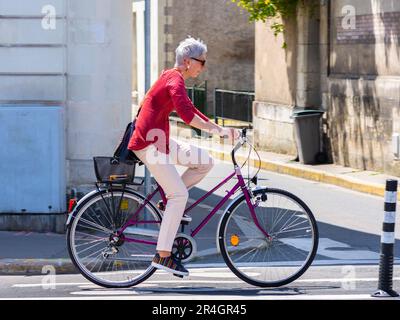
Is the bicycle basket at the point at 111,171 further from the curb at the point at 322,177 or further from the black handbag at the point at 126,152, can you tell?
the curb at the point at 322,177

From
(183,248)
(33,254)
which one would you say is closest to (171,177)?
(183,248)

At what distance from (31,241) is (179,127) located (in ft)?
57.2

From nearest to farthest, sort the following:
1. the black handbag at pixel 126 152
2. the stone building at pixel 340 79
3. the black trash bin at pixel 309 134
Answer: the black handbag at pixel 126 152
the stone building at pixel 340 79
the black trash bin at pixel 309 134

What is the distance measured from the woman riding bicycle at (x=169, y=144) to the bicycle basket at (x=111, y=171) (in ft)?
1.05

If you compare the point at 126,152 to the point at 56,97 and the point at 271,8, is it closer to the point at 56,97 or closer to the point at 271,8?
the point at 56,97

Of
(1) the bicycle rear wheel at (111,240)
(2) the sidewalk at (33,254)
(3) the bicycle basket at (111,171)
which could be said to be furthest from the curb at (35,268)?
(3) the bicycle basket at (111,171)

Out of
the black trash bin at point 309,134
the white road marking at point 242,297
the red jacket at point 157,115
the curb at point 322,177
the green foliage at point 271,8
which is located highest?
the green foliage at point 271,8

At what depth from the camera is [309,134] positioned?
20.0m

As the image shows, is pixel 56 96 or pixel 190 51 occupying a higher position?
pixel 190 51

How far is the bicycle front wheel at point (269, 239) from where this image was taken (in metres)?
9.02

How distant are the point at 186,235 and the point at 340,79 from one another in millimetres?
10900

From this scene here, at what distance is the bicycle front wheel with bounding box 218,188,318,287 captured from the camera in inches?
355

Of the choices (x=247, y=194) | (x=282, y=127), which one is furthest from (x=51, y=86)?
(x=282, y=127)
